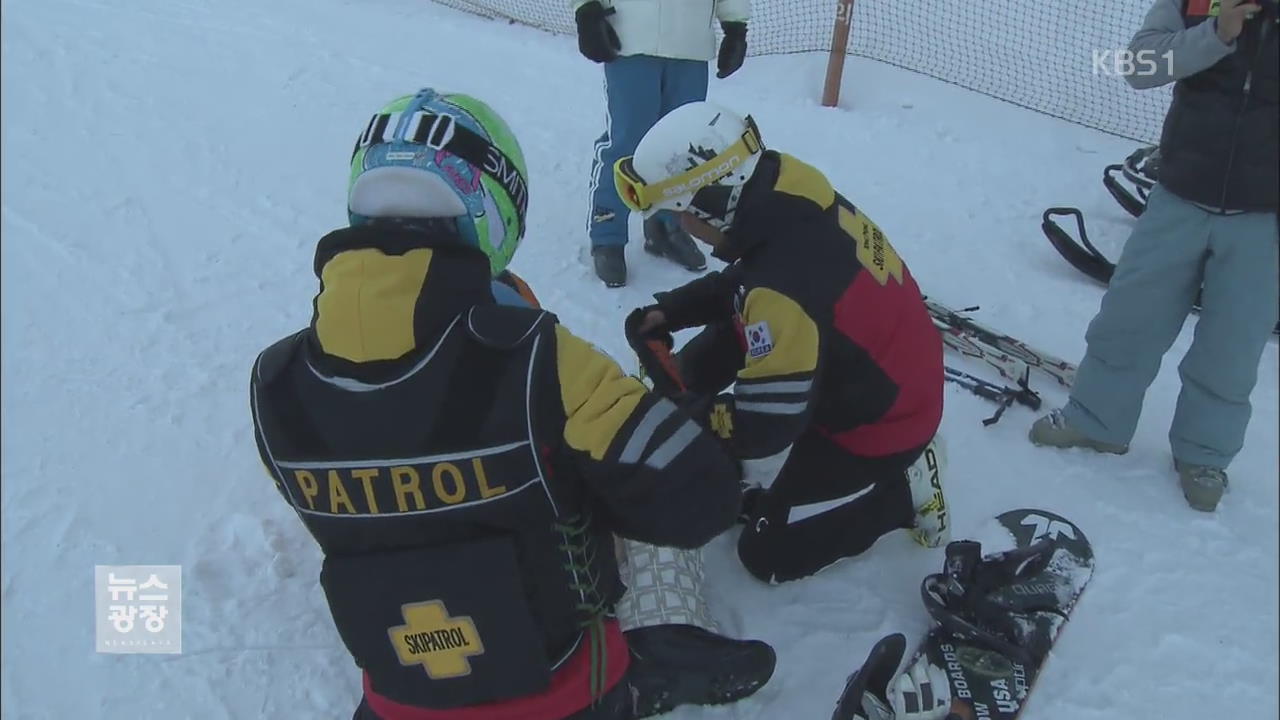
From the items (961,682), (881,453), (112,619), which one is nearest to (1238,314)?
(881,453)

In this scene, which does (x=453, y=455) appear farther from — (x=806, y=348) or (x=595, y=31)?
(x=595, y=31)

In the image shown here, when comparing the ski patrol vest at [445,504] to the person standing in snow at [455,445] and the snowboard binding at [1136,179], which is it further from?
the snowboard binding at [1136,179]

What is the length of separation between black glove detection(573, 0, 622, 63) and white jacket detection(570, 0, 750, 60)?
0.12ft

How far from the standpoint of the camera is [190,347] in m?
3.83

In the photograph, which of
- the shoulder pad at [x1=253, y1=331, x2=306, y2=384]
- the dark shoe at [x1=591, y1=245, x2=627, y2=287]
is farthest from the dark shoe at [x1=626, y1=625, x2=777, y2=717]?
the dark shoe at [x1=591, y1=245, x2=627, y2=287]

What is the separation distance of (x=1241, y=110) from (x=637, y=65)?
2475mm

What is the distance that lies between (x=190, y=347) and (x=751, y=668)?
2.72 m

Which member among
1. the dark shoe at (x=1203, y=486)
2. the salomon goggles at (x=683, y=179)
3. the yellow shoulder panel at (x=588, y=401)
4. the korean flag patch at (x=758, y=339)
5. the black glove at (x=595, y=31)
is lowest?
the dark shoe at (x=1203, y=486)

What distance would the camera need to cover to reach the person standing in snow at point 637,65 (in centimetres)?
421

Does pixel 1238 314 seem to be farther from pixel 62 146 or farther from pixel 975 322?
pixel 62 146

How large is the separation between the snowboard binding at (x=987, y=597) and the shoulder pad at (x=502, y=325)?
64.6 inches

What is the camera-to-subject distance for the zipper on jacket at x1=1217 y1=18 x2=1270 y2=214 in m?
2.64

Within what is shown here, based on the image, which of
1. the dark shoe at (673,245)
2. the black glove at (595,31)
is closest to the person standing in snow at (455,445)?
the black glove at (595,31)

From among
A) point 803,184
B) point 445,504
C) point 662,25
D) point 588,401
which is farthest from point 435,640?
point 662,25
